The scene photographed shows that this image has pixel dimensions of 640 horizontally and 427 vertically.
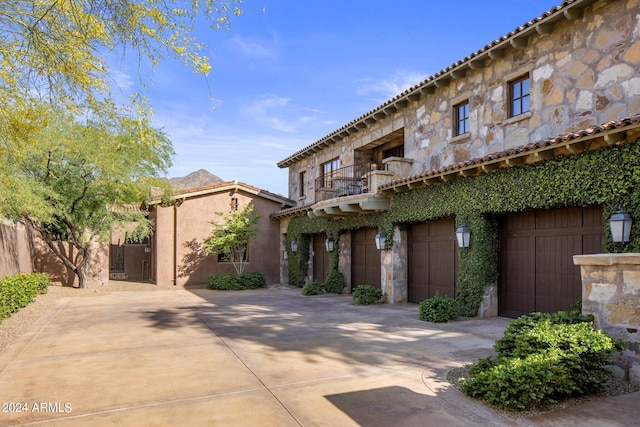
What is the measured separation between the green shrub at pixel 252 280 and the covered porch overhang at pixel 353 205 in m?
5.26

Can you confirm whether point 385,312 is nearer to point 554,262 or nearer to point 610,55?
point 554,262

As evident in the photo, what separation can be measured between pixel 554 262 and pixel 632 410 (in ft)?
15.8

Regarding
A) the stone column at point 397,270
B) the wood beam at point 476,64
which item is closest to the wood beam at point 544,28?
the wood beam at point 476,64

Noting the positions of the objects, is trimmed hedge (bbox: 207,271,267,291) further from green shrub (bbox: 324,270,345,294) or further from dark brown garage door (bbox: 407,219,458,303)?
dark brown garage door (bbox: 407,219,458,303)

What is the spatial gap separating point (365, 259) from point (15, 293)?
1022 centimetres

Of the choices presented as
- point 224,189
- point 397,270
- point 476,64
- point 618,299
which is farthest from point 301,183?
point 618,299

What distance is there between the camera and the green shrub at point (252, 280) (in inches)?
758

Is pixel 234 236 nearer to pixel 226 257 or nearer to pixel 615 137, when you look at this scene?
pixel 226 257

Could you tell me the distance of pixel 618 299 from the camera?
5.27m

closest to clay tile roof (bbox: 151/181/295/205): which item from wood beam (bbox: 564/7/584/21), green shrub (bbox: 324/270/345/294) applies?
green shrub (bbox: 324/270/345/294)

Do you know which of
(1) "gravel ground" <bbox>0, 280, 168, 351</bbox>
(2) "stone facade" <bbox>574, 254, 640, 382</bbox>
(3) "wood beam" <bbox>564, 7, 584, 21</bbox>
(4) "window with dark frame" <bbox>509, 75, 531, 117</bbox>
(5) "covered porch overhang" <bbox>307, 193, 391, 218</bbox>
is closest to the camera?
(2) "stone facade" <bbox>574, 254, 640, 382</bbox>

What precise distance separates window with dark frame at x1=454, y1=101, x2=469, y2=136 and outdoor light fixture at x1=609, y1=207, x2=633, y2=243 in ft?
18.1

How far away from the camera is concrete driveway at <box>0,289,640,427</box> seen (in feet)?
14.2

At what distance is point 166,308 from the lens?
1250cm
